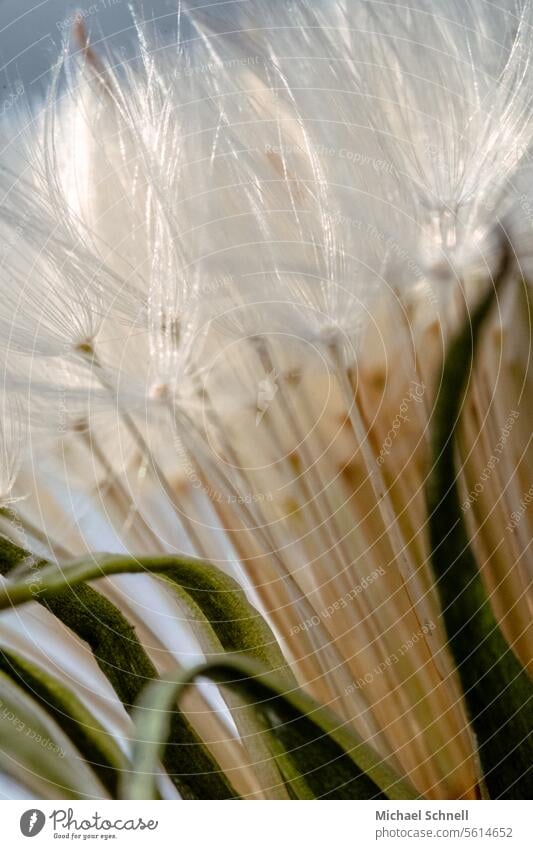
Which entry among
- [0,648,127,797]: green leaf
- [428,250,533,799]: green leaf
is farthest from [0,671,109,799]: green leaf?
[428,250,533,799]: green leaf

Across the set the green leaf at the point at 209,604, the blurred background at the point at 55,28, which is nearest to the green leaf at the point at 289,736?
the green leaf at the point at 209,604

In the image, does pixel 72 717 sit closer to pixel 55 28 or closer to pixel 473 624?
pixel 473 624

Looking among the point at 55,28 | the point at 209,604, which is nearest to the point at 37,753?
the point at 209,604

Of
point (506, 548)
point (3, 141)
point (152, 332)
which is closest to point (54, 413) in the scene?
point (152, 332)
